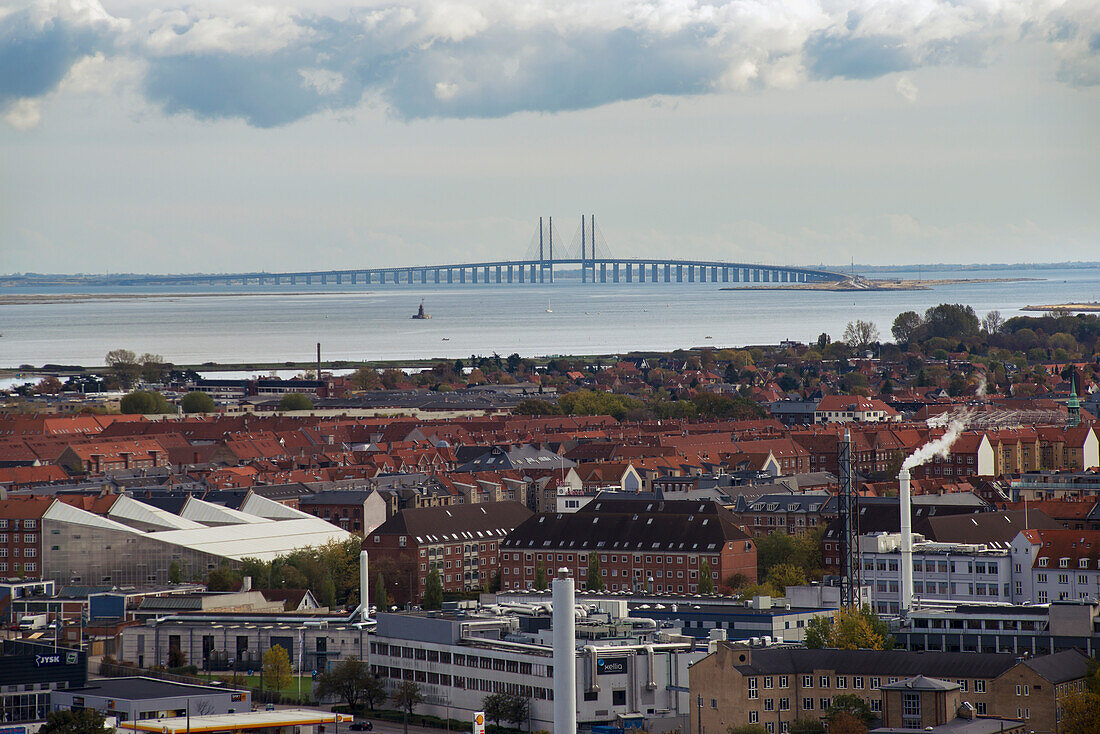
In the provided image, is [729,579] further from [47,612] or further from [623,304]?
[623,304]

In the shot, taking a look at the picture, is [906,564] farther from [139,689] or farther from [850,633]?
[139,689]

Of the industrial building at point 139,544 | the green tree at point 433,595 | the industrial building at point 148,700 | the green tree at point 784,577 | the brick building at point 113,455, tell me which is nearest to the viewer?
the industrial building at point 148,700

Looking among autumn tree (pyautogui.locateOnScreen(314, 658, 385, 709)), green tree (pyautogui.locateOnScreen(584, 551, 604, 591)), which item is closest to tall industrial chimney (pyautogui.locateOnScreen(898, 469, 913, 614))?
green tree (pyautogui.locateOnScreen(584, 551, 604, 591))

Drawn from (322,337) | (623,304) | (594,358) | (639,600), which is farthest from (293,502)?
(623,304)

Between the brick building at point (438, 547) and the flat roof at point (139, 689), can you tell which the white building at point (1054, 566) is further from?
the flat roof at point (139, 689)

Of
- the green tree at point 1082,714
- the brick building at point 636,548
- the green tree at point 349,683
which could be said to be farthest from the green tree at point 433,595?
the green tree at point 1082,714
